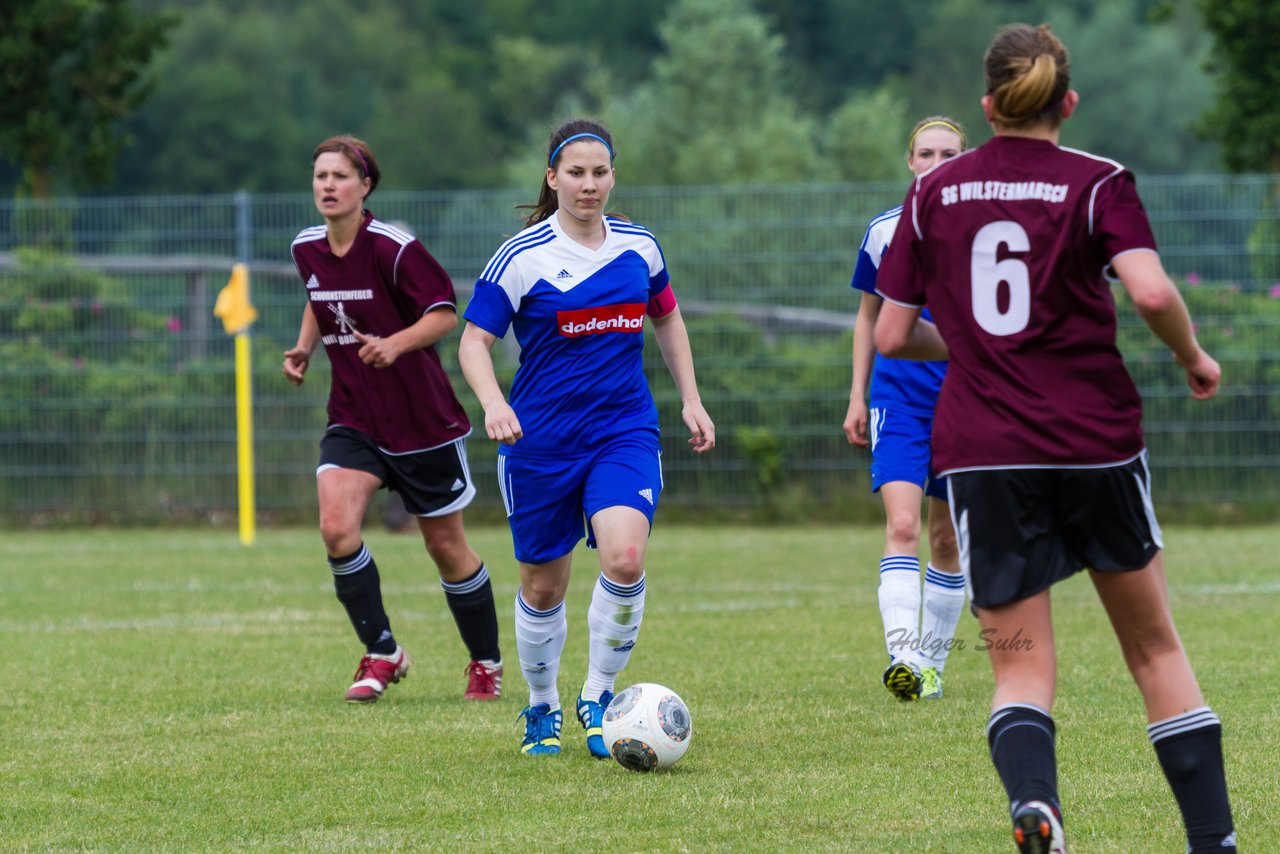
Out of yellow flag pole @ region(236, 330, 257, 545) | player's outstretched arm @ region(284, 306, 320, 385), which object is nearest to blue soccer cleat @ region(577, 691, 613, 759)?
player's outstretched arm @ region(284, 306, 320, 385)

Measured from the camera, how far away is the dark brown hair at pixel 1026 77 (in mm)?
Answer: 3750

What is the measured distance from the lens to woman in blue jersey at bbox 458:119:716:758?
5.61 meters

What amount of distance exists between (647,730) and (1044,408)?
2035 millimetres

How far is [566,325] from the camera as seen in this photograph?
18.6 feet

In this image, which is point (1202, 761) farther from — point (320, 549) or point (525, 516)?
point (320, 549)

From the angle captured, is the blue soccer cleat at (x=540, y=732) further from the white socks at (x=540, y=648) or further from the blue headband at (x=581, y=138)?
the blue headband at (x=581, y=138)

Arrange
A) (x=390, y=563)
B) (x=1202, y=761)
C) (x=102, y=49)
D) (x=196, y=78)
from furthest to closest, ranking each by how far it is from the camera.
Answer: (x=196, y=78) → (x=102, y=49) → (x=390, y=563) → (x=1202, y=761)

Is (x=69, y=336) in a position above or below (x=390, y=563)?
above

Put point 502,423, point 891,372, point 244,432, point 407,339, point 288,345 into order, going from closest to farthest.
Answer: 1. point 502,423
2. point 407,339
3. point 891,372
4. point 244,432
5. point 288,345

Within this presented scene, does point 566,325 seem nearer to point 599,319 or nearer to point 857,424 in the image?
point 599,319

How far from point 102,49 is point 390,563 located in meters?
9.10

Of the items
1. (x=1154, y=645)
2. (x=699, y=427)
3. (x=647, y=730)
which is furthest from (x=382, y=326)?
(x=1154, y=645)

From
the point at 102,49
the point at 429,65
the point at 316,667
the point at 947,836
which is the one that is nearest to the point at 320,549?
the point at 316,667

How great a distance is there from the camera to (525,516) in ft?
18.8
